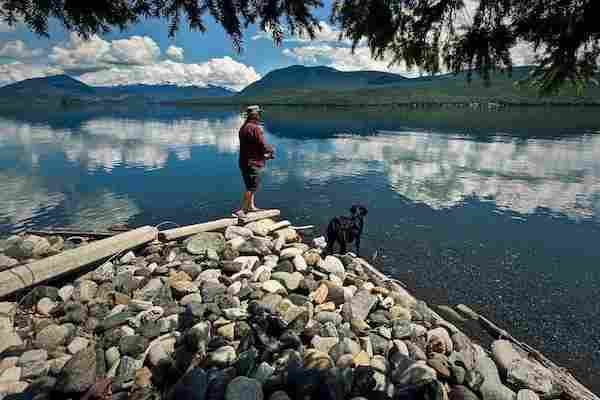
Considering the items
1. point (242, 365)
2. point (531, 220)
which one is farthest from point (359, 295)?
point (531, 220)

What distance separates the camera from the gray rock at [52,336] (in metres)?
5.66

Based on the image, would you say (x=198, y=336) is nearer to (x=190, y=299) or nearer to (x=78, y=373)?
(x=190, y=299)

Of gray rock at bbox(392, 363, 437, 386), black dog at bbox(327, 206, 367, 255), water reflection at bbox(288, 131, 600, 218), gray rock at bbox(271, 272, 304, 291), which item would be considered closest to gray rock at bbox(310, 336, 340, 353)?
gray rock at bbox(392, 363, 437, 386)

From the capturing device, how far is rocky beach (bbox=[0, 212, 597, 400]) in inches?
193

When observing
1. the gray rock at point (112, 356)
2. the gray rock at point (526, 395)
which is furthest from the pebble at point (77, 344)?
the gray rock at point (526, 395)

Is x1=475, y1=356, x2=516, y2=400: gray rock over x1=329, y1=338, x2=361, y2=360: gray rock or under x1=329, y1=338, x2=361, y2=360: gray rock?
under

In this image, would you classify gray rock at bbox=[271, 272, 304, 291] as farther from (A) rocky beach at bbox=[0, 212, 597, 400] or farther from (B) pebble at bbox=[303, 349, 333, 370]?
(B) pebble at bbox=[303, 349, 333, 370]

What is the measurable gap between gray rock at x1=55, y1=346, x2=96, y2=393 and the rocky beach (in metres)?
0.02

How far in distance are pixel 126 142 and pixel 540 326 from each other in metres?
57.8

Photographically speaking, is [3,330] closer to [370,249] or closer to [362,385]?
[362,385]

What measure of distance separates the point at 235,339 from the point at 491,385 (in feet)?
15.7

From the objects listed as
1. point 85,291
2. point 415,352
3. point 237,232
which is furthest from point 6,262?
point 415,352

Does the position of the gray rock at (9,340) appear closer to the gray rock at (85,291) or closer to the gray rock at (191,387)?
the gray rock at (85,291)

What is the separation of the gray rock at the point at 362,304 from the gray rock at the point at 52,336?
576 centimetres
